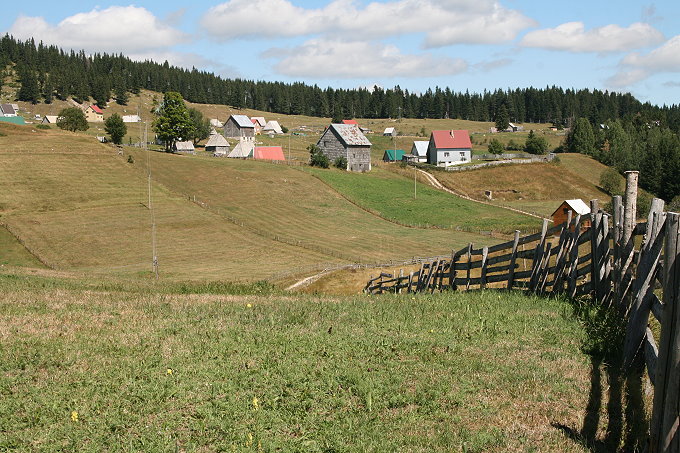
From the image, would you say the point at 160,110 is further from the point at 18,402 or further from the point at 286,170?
the point at 18,402

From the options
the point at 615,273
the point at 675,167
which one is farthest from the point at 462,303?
the point at 675,167

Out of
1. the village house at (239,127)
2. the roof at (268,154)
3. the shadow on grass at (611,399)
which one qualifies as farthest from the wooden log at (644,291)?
the village house at (239,127)

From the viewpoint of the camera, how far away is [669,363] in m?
5.13

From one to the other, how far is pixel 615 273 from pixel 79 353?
1008 cm

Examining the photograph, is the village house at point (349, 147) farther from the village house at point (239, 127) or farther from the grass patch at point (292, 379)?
the grass patch at point (292, 379)

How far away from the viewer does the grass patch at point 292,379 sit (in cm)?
768

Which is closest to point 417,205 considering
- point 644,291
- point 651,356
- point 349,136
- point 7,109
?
point 349,136

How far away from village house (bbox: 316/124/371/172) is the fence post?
102006mm

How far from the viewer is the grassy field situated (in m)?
7.64

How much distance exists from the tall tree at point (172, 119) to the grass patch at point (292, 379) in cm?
9538

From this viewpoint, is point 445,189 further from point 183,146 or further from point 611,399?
point 611,399

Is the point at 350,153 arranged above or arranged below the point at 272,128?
below

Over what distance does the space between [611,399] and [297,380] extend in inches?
175

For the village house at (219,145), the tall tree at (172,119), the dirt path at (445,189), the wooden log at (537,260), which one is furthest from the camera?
the village house at (219,145)
